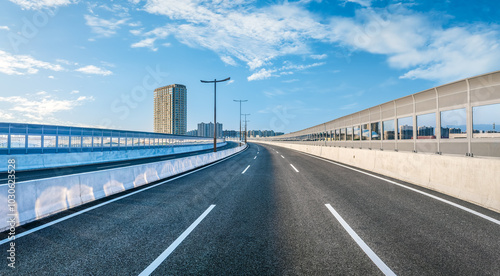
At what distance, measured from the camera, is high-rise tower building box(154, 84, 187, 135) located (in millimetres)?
103312

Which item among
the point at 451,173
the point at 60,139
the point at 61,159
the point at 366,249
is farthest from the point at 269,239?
the point at 60,139

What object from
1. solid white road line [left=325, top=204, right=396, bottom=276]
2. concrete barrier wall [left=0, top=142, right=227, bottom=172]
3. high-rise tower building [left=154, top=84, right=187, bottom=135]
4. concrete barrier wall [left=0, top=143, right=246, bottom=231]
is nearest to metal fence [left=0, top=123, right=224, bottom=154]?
concrete barrier wall [left=0, top=142, right=227, bottom=172]

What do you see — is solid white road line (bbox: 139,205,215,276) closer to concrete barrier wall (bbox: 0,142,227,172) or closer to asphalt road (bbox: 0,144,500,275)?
asphalt road (bbox: 0,144,500,275)

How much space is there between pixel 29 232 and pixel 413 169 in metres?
11.0

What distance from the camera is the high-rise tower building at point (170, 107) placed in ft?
339

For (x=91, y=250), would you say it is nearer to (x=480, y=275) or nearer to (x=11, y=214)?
(x=11, y=214)

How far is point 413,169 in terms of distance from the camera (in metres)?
8.77

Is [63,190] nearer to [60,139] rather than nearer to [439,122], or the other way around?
[439,122]

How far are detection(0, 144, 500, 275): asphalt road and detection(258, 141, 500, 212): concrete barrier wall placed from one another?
0.40 m

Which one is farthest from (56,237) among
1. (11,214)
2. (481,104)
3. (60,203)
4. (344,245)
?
(481,104)

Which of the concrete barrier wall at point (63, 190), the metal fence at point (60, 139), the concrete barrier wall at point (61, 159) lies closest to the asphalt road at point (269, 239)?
the concrete barrier wall at point (63, 190)

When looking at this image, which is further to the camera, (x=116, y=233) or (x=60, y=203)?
(x=60, y=203)

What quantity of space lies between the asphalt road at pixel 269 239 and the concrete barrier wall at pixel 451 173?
0.40 meters

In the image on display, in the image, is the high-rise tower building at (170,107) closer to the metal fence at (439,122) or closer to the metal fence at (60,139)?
the metal fence at (60,139)
